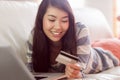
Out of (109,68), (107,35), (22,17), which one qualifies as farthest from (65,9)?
(107,35)

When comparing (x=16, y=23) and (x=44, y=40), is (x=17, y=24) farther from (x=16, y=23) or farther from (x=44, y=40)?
(x=44, y=40)

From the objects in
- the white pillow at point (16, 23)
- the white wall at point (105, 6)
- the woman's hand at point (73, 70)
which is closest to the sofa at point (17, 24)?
the white pillow at point (16, 23)

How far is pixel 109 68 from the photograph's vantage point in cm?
156

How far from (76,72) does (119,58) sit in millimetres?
627

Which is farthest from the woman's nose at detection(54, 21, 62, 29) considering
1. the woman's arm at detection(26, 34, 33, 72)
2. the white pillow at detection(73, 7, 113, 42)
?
the white pillow at detection(73, 7, 113, 42)

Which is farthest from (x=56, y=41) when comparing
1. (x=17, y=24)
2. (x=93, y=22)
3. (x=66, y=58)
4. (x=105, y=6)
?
(x=105, y=6)

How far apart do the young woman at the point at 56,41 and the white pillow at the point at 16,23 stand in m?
0.08

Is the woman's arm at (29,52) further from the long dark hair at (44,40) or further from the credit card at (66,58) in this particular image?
the credit card at (66,58)

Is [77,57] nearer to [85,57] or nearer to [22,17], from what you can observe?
[85,57]

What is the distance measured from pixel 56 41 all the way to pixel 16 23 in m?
0.32

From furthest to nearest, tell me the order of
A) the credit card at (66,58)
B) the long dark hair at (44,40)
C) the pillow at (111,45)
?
the pillow at (111,45) < the long dark hair at (44,40) < the credit card at (66,58)

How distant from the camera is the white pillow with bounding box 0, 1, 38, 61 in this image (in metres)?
1.43

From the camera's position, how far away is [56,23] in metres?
1.24

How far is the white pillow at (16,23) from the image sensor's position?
4.70 ft
